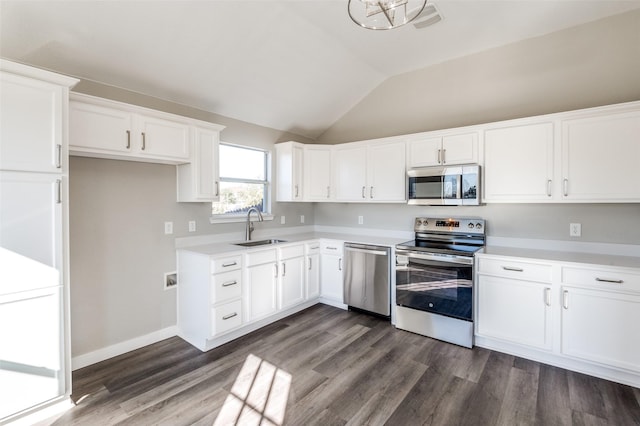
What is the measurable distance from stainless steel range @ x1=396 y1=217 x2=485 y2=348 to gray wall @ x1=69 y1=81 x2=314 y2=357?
7.80 ft

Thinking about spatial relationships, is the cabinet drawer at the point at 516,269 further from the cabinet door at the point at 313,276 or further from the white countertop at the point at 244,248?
the cabinet door at the point at 313,276

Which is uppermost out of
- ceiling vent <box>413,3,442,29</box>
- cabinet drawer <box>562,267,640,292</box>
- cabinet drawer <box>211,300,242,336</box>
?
ceiling vent <box>413,3,442,29</box>

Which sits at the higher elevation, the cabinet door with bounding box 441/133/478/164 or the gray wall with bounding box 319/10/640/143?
the gray wall with bounding box 319/10/640/143

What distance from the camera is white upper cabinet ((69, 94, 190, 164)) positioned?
2312 millimetres

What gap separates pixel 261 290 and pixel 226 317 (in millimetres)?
492

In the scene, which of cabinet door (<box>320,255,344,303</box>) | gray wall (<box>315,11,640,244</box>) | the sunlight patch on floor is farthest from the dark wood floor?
gray wall (<box>315,11,640,244</box>)

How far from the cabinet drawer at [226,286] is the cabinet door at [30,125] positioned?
4.87ft

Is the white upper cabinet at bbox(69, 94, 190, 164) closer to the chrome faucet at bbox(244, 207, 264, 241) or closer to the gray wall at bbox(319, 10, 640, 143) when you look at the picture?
the chrome faucet at bbox(244, 207, 264, 241)

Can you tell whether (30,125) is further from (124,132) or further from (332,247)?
(332,247)

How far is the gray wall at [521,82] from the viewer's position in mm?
2746

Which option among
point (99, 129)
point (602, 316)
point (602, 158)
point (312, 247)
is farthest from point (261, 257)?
point (602, 158)

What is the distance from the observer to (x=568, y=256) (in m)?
2.71

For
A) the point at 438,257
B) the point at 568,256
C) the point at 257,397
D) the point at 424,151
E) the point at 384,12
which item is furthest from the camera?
the point at 424,151

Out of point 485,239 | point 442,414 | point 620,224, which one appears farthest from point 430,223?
point 442,414
